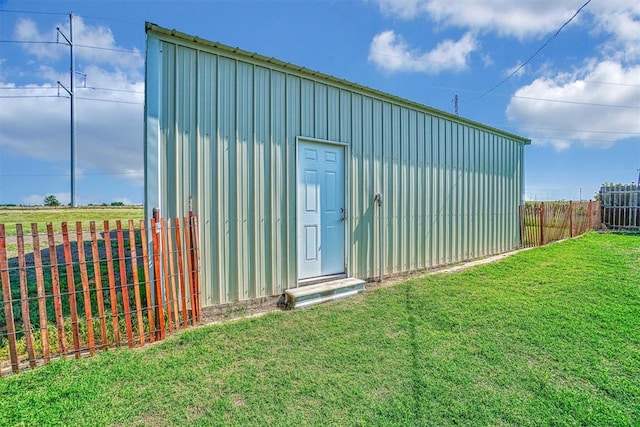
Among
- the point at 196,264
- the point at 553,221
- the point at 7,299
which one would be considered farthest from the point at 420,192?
the point at 553,221

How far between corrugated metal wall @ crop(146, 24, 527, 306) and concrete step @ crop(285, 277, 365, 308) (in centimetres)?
28

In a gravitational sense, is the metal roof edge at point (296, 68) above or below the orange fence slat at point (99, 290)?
above

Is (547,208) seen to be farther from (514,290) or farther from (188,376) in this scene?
(188,376)

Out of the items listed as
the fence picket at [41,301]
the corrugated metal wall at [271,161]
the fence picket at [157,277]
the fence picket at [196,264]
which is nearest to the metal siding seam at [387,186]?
the corrugated metal wall at [271,161]

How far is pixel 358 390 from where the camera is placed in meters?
2.09

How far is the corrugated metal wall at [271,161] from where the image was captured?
338cm

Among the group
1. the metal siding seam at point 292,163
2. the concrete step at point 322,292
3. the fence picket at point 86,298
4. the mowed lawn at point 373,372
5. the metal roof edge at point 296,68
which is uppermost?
the metal roof edge at point 296,68

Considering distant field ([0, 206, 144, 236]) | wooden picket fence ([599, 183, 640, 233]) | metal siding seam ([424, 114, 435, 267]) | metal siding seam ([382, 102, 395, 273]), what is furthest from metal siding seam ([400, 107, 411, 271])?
wooden picket fence ([599, 183, 640, 233])

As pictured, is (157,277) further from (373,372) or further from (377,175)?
(377,175)

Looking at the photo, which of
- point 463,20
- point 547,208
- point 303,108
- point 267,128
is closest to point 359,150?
point 303,108

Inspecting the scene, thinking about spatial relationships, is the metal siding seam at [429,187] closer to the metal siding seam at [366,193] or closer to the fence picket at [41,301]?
the metal siding seam at [366,193]

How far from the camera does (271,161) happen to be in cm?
406

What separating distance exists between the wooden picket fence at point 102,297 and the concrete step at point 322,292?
1.21m

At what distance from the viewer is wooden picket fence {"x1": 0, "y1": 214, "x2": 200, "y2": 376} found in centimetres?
235
